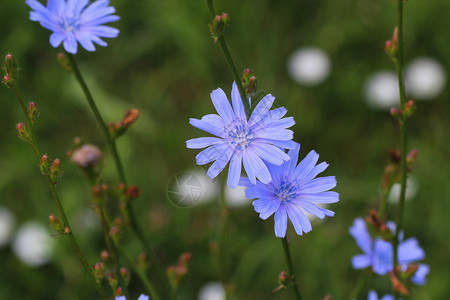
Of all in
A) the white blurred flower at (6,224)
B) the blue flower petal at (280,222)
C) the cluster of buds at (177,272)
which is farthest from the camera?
the white blurred flower at (6,224)

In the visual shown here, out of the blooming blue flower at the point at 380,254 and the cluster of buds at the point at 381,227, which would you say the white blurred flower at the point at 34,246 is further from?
the cluster of buds at the point at 381,227

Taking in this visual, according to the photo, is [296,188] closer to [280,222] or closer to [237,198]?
[280,222]

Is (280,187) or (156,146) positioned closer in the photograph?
(280,187)

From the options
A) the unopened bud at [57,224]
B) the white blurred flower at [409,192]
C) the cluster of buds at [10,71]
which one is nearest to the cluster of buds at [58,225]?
the unopened bud at [57,224]

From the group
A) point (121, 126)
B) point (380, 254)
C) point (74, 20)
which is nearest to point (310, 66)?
point (380, 254)

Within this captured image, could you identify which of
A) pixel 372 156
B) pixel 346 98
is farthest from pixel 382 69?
pixel 372 156

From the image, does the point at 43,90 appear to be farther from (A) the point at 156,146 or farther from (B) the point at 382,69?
(B) the point at 382,69
